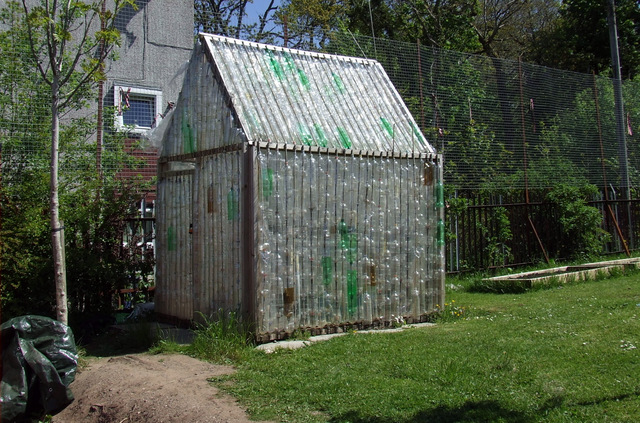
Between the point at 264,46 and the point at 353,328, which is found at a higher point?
the point at 264,46

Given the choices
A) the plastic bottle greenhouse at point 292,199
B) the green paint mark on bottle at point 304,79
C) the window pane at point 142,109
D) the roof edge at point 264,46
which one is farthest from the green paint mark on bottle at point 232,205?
the window pane at point 142,109

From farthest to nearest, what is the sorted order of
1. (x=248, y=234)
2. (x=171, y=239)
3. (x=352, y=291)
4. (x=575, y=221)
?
(x=575, y=221) < (x=171, y=239) < (x=352, y=291) < (x=248, y=234)

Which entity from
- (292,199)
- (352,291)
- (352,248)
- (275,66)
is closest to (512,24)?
(275,66)

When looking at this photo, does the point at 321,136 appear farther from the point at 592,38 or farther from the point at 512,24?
the point at 512,24

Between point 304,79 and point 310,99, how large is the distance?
37 cm

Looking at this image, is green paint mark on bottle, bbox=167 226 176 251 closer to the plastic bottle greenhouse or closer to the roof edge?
the plastic bottle greenhouse

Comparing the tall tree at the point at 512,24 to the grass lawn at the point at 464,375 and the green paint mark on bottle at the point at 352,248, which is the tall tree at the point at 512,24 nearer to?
the green paint mark on bottle at the point at 352,248

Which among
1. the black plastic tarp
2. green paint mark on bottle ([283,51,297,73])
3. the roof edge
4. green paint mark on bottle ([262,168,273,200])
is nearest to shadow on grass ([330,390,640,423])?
the black plastic tarp

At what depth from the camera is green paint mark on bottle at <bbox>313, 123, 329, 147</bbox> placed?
25.3 ft

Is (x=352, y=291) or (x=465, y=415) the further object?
(x=352, y=291)

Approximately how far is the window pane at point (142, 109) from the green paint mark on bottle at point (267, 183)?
23.8ft

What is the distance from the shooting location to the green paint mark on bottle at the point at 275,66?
26.8 ft

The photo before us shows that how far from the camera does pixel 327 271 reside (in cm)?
754

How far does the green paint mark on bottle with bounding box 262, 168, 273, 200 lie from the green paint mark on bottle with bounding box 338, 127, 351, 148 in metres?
1.23
